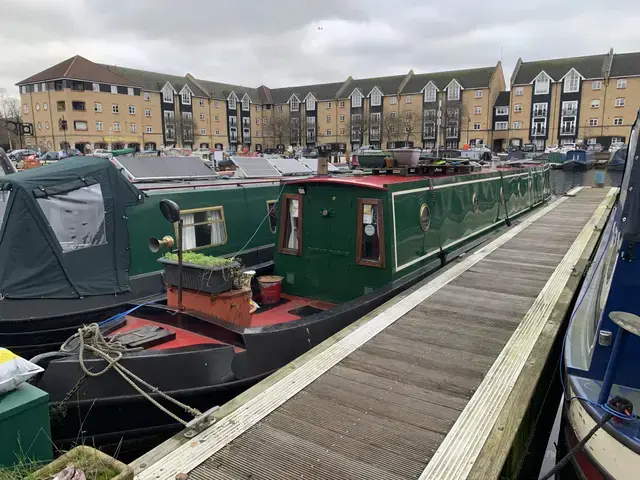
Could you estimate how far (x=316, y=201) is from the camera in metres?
6.91

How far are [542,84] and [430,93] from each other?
13.4 metres

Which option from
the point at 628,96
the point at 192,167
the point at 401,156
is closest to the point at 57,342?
the point at 192,167

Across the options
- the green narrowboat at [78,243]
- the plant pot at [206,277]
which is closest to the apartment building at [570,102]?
the green narrowboat at [78,243]

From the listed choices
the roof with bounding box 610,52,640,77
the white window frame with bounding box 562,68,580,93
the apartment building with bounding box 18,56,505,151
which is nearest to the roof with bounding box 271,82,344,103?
the apartment building with bounding box 18,56,505,151

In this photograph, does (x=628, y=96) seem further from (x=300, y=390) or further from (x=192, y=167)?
(x=300, y=390)

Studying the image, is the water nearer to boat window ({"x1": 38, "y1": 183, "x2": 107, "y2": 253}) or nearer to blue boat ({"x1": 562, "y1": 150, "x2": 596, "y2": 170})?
blue boat ({"x1": 562, "y1": 150, "x2": 596, "y2": 170})

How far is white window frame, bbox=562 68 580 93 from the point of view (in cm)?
5628

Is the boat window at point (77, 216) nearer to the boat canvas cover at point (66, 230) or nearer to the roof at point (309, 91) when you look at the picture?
the boat canvas cover at point (66, 230)

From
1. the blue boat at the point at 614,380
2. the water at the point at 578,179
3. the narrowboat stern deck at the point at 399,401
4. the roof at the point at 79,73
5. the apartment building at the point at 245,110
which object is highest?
the roof at the point at 79,73

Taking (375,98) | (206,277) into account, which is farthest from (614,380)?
(375,98)

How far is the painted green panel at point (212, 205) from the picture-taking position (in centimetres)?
702

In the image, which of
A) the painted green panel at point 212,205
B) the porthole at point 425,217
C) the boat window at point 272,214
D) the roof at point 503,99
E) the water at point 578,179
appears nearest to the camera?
the painted green panel at point 212,205

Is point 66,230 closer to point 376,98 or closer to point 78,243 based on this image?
point 78,243

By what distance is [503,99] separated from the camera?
201 ft
